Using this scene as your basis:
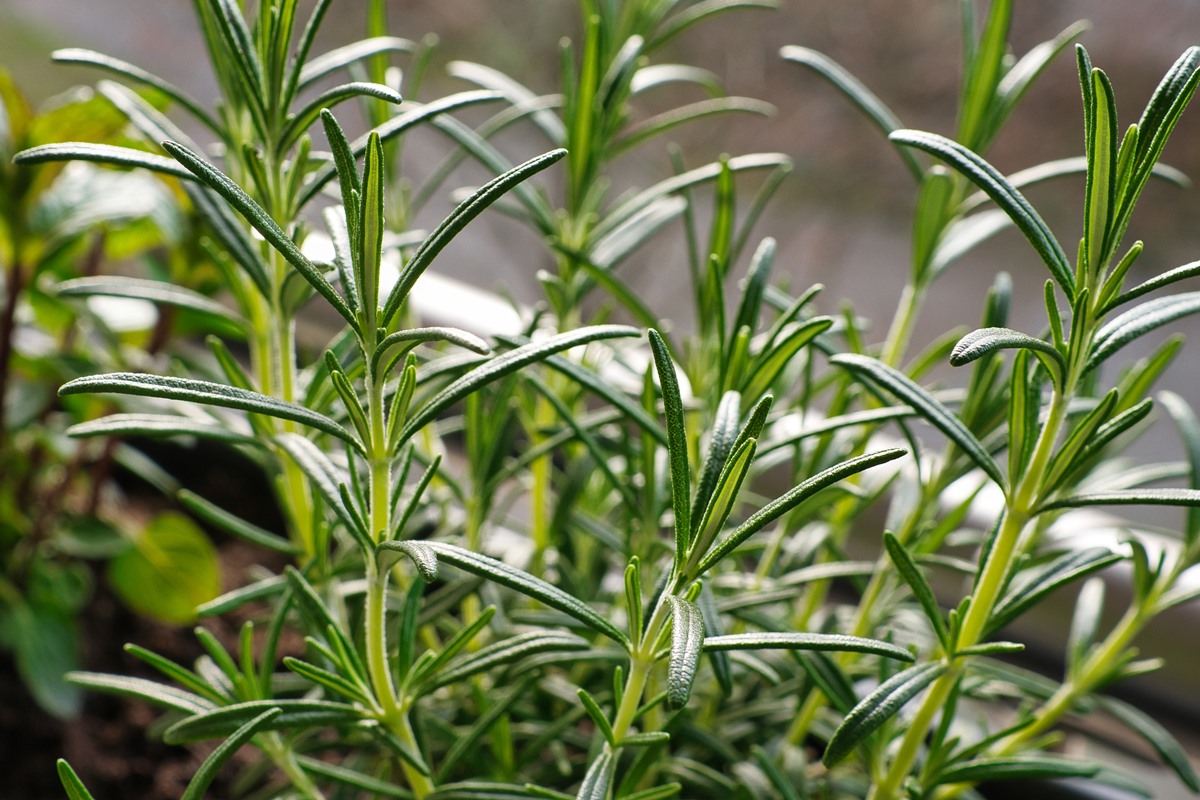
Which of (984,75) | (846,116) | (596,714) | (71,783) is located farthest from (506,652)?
(846,116)

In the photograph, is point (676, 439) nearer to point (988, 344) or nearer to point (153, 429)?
point (988, 344)

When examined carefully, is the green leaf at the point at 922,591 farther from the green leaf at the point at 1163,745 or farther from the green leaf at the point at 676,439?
the green leaf at the point at 1163,745

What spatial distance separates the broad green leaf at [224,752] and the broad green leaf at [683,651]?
0.16 m

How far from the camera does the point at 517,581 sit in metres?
0.37

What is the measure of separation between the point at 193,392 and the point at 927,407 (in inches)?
10.7

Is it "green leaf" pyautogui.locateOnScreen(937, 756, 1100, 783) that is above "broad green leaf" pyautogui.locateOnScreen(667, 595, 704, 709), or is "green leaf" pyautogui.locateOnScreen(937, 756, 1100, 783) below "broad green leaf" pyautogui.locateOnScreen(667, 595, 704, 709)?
below

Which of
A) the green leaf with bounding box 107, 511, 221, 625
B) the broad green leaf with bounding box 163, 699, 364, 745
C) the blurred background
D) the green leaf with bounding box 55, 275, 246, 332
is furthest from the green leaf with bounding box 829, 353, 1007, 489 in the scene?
the blurred background

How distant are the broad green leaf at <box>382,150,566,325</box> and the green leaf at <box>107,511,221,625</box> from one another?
1.83 ft

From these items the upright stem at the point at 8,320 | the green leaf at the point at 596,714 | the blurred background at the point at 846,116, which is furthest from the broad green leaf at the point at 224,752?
the blurred background at the point at 846,116

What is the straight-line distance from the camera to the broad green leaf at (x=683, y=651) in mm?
318

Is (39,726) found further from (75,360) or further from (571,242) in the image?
(571,242)

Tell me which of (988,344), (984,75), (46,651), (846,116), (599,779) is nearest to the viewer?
(988,344)

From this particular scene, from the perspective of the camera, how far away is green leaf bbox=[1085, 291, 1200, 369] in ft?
1.24

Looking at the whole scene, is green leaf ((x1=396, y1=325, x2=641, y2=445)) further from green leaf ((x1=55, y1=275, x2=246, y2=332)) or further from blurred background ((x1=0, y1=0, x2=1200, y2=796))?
blurred background ((x1=0, y1=0, x2=1200, y2=796))
